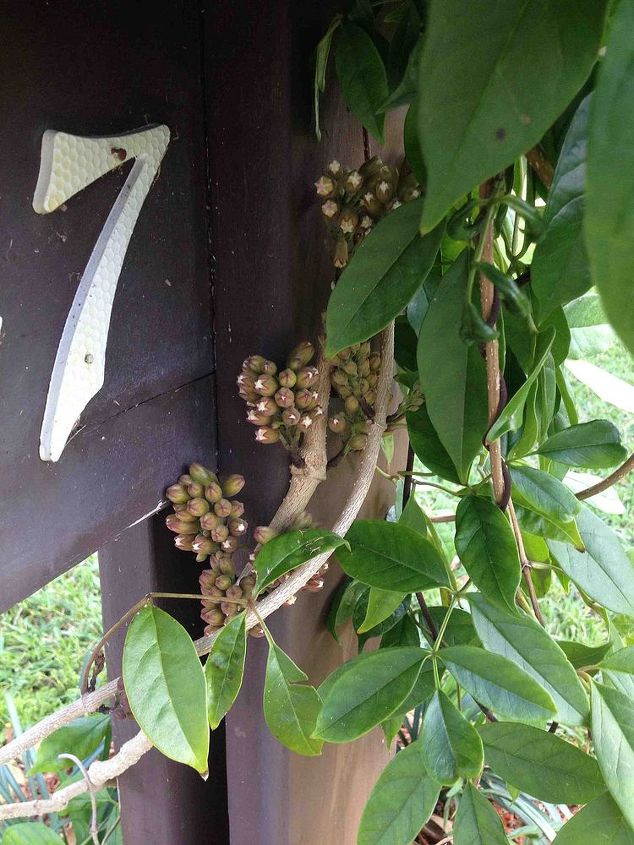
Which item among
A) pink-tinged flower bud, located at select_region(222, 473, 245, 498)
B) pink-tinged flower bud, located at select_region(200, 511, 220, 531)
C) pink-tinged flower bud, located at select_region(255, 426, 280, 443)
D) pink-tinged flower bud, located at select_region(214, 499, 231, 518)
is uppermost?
pink-tinged flower bud, located at select_region(255, 426, 280, 443)

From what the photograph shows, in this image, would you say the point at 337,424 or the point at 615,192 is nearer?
the point at 615,192

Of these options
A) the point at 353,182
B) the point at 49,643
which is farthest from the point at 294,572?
the point at 49,643

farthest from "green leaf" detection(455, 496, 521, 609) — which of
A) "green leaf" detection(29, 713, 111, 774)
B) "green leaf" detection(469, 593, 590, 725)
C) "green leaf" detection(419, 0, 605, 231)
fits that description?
"green leaf" detection(29, 713, 111, 774)

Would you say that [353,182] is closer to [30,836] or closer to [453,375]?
[453,375]

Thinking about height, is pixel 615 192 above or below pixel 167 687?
above

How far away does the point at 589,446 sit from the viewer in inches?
17.1

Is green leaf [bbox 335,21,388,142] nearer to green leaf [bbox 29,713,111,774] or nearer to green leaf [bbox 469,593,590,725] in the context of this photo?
green leaf [bbox 469,593,590,725]

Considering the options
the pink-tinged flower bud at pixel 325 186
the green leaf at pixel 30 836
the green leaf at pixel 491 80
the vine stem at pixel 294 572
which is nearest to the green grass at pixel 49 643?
the green leaf at pixel 30 836

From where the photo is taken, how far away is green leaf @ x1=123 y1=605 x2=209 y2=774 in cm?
36

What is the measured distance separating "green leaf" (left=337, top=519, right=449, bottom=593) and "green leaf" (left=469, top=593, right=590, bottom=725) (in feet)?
0.10

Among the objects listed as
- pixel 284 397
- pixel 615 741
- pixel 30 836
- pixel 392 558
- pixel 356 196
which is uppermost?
pixel 356 196

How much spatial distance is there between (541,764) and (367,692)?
4.4 inches

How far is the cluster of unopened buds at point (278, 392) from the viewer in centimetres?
44

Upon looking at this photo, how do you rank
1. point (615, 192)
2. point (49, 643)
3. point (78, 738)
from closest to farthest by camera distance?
1. point (615, 192)
2. point (78, 738)
3. point (49, 643)
